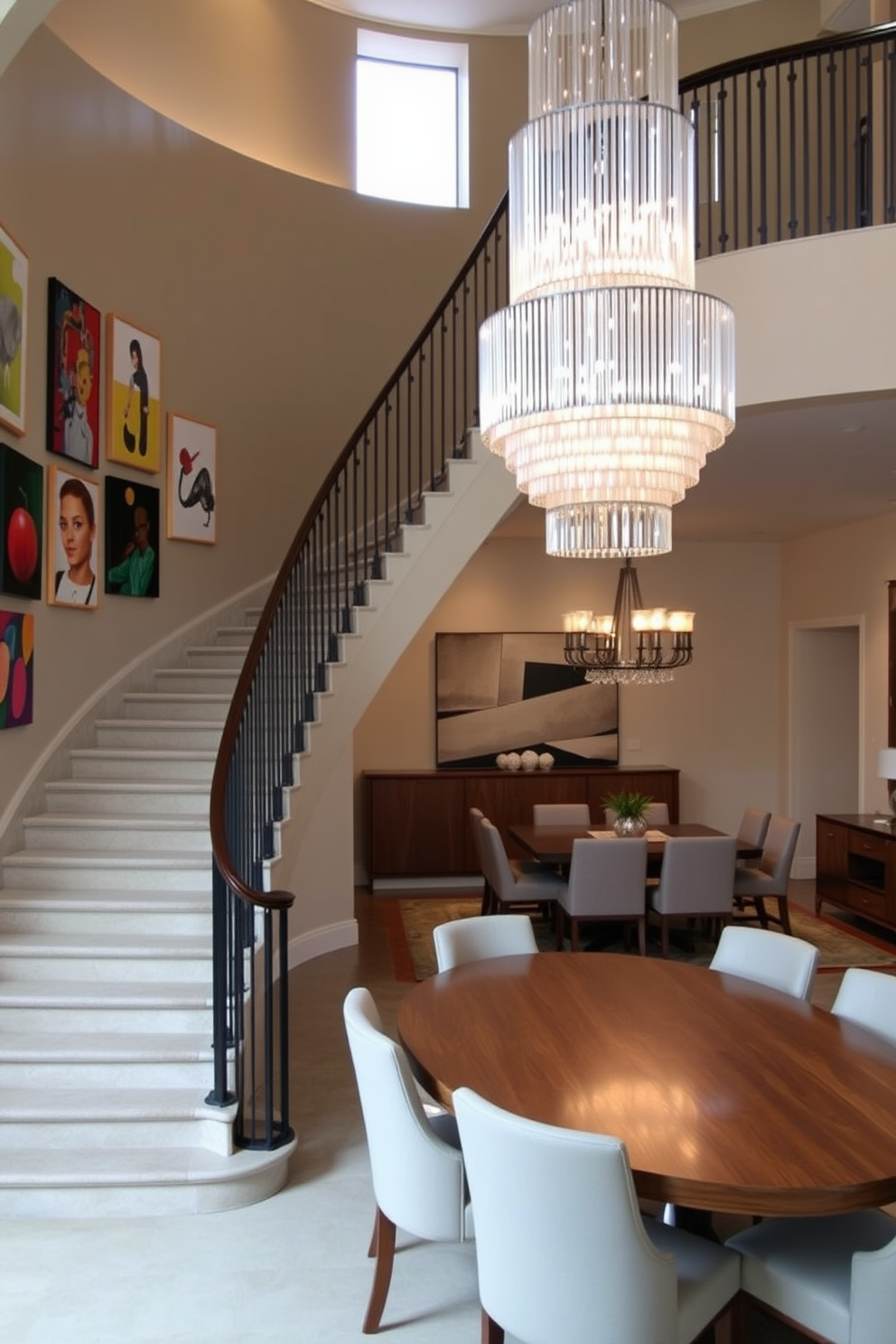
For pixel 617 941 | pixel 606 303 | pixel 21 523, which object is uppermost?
pixel 606 303

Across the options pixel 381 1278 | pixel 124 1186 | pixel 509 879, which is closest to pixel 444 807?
pixel 509 879

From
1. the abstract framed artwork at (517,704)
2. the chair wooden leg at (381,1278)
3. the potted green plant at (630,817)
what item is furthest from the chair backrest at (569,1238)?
the abstract framed artwork at (517,704)

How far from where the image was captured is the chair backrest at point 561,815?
7965mm

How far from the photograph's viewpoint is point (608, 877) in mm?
6148

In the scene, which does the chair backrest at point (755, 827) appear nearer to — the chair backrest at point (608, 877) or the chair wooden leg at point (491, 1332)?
the chair backrest at point (608, 877)

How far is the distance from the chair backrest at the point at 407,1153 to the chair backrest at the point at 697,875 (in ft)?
12.2

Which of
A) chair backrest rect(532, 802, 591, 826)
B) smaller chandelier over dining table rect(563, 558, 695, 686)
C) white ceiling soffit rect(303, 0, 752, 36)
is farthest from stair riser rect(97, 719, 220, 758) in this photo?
white ceiling soffit rect(303, 0, 752, 36)

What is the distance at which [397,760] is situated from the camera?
9.43 meters

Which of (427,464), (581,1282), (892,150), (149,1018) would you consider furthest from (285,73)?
(581,1282)

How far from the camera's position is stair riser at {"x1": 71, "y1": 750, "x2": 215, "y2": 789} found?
5.57 metres

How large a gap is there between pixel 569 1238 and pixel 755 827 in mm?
5572

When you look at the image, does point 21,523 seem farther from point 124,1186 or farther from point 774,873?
point 774,873

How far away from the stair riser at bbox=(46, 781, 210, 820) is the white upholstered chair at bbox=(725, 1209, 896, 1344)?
352 cm

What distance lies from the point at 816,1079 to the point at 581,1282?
0.86m
